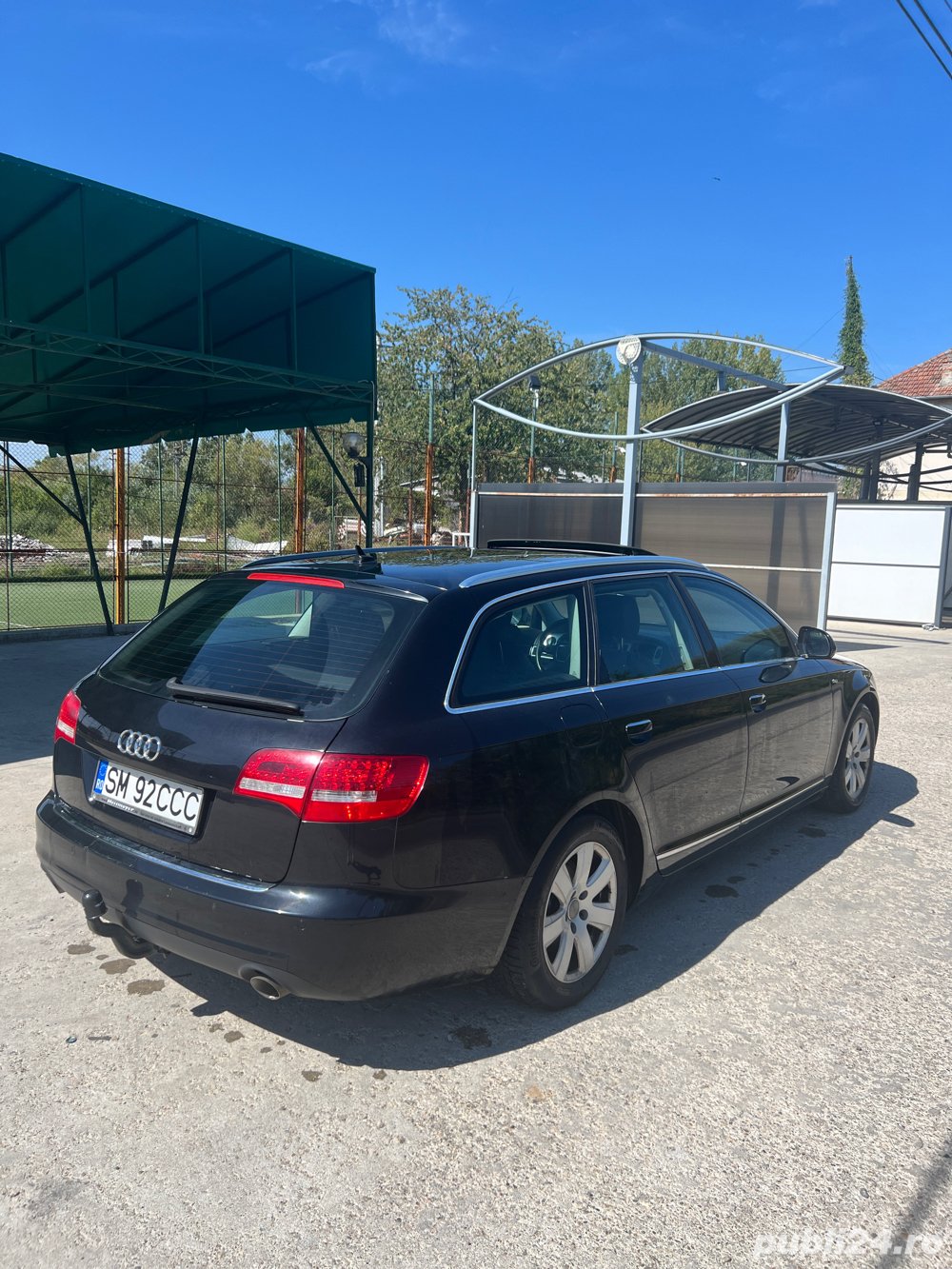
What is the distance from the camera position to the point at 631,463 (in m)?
12.6

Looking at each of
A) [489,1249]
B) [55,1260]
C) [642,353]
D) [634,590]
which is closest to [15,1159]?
[55,1260]

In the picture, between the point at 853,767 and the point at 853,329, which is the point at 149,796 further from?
the point at 853,329

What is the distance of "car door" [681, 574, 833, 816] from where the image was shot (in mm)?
4340

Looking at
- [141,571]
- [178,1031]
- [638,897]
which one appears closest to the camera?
[178,1031]

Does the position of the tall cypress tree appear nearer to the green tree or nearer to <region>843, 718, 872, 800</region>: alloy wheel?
the green tree

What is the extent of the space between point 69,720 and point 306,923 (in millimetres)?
1426

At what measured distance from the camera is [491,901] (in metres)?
2.88

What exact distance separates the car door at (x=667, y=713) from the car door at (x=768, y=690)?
146mm

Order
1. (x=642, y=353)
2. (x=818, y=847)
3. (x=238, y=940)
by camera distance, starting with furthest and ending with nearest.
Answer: (x=642, y=353) < (x=818, y=847) < (x=238, y=940)

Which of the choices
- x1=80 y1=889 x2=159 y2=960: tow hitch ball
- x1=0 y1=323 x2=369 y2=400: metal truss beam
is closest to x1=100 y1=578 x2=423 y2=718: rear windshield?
x1=80 y1=889 x2=159 y2=960: tow hitch ball

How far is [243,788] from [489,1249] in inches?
53.0

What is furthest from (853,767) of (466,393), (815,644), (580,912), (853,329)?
(853,329)

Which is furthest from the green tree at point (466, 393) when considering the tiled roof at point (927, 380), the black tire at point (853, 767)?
the black tire at point (853, 767)

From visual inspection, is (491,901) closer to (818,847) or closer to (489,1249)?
(489,1249)
